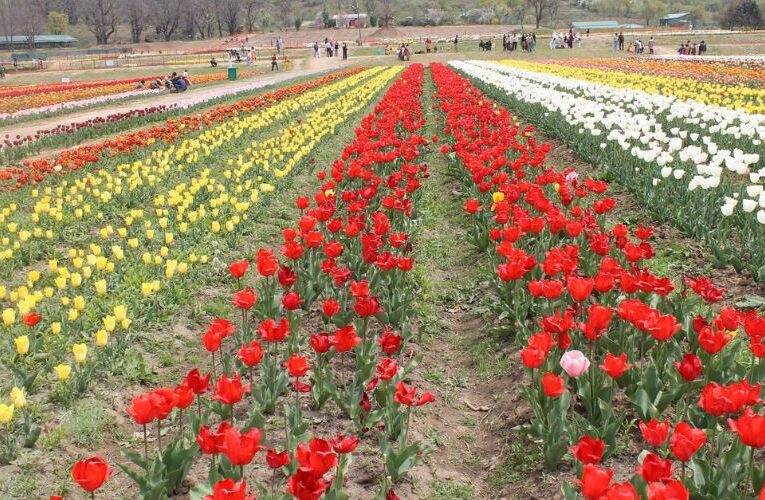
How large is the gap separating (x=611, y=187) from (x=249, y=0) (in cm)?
13099

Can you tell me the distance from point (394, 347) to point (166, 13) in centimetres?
12487

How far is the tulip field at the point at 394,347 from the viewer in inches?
132

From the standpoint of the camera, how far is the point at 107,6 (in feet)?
389

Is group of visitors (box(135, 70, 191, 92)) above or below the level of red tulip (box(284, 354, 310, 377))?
above

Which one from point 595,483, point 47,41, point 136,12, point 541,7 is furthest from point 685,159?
point 47,41

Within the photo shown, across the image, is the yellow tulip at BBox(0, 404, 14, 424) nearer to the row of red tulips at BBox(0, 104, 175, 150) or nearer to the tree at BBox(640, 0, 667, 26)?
the row of red tulips at BBox(0, 104, 175, 150)

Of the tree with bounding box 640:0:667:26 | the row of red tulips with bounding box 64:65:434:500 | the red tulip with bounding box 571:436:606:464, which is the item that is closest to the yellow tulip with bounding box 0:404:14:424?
the row of red tulips with bounding box 64:65:434:500

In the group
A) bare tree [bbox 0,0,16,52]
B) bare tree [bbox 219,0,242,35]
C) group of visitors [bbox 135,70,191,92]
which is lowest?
group of visitors [bbox 135,70,191,92]

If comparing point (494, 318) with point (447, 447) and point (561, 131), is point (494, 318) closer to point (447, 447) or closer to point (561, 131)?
point (447, 447)

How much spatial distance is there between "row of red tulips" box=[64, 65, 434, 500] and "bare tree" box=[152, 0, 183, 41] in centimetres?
12045

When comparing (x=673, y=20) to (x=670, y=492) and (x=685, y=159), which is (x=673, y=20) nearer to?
(x=685, y=159)

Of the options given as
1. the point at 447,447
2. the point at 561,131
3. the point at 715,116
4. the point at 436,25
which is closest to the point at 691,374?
the point at 447,447

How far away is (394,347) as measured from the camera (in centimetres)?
382

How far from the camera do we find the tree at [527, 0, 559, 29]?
10572cm
